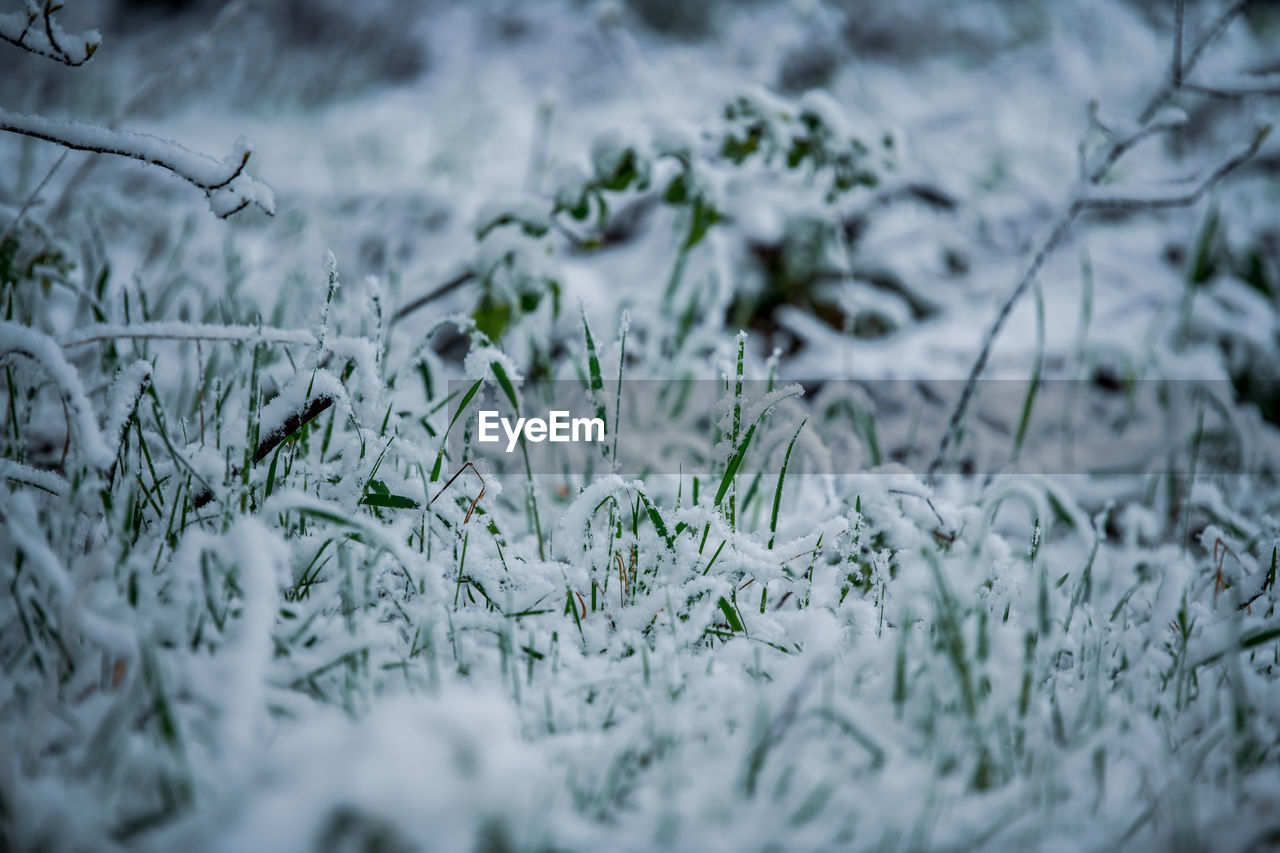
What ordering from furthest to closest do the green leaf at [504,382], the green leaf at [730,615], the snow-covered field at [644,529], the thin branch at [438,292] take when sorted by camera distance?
the thin branch at [438,292]
the green leaf at [504,382]
the green leaf at [730,615]
the snow-covered field at [644,529]

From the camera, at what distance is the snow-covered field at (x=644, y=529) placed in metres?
0.58

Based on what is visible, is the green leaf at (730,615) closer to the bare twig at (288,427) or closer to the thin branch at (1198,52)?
the bare twig at (288,427)

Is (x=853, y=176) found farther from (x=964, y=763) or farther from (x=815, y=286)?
(x=964, y=763)

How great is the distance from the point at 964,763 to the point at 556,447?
1.12 metres

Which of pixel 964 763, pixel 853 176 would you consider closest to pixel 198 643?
pixel 964 763

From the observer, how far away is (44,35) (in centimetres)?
80

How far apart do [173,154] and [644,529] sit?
31.5 inches

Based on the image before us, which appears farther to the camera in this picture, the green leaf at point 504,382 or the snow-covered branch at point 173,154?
the green leaf at point 504,382

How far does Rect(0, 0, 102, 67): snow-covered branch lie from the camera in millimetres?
772

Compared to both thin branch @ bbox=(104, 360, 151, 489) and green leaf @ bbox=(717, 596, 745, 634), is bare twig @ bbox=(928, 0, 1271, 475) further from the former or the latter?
thin branch @ bbox=(104, 360, 151, 489)

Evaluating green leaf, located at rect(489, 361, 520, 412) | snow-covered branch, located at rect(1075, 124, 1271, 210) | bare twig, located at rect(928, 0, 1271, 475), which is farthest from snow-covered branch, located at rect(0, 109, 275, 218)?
snow-covered branch, located at rect(1075, 124, 1271, 210)

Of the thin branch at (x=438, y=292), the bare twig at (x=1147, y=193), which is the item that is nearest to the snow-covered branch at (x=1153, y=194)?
the bare twig at (x=1147, y=193)
